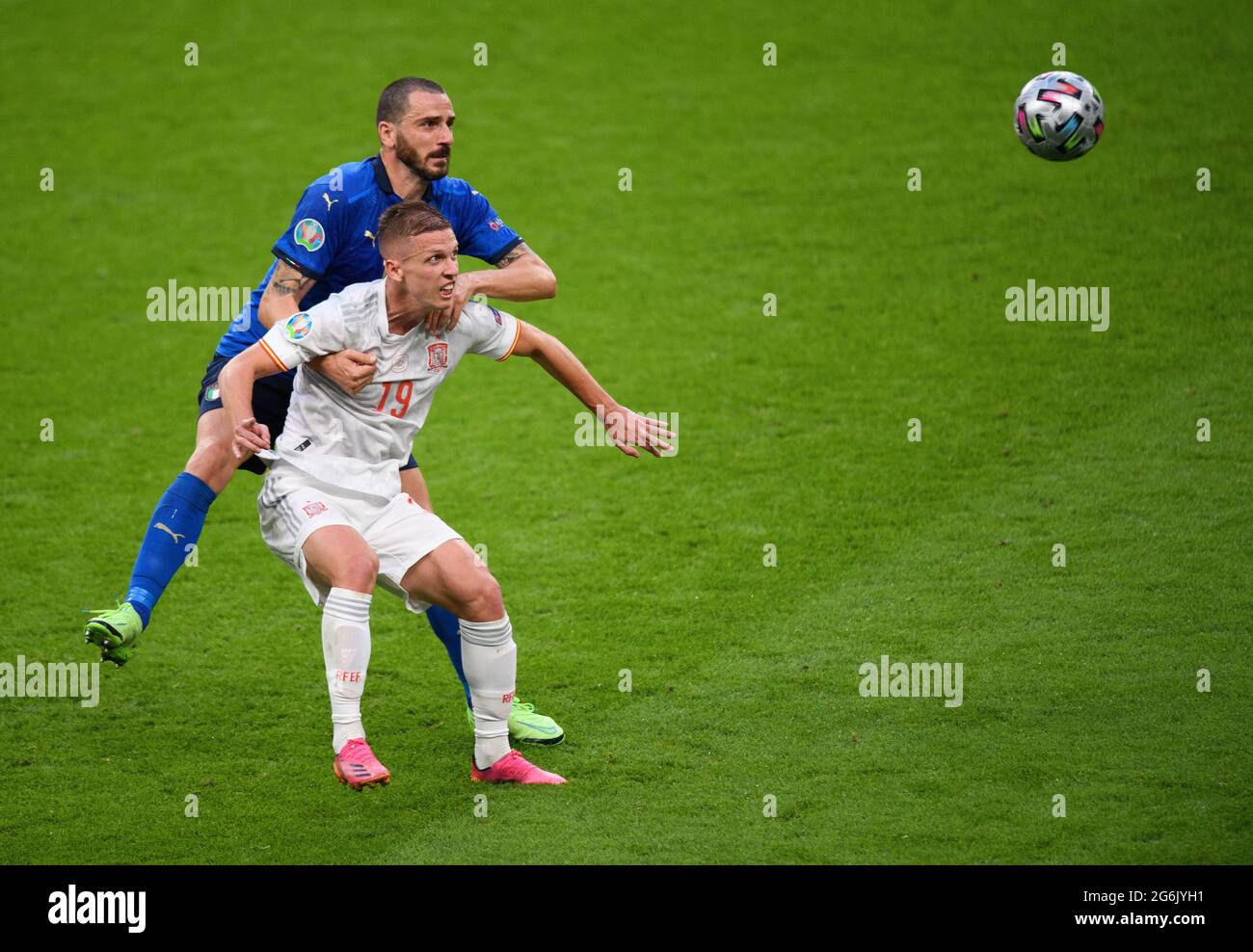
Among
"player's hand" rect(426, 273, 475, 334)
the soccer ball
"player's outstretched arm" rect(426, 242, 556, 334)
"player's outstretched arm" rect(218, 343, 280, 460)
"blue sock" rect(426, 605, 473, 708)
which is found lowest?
"blue sock" rect(426, 605, 473, 708)

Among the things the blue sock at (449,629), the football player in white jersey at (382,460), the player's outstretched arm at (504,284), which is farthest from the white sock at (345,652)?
the player's outstretched arm at (504,284)

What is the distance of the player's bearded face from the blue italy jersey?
0.13 m

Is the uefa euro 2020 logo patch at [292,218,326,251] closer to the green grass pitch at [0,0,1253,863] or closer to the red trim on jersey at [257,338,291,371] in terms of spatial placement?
the red trim on jersey at [257,338,291,371]

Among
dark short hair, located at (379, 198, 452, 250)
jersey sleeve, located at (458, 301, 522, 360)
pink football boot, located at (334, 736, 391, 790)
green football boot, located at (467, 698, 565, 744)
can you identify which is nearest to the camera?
pink football boot, located at (334, 736, 391, 790)

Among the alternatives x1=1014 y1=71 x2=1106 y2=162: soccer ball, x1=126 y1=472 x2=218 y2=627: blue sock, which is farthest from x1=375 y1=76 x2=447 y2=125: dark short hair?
x1=1014 y1=71 x2=1106 y2=162: soccer ball

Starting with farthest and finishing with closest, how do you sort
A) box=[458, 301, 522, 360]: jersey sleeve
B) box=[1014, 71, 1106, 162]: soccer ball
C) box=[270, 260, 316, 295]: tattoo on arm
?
box=[1014, 71, 1106, 162]: soccer ball
box=[270, 260, 316, 295]: tattoo on arm
box=[458, 301, 522, 360]: jersey sleeve

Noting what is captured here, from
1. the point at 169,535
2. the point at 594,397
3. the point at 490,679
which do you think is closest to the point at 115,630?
the point at 169,535

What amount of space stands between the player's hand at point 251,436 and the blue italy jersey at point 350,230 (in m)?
0.99

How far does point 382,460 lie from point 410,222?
97cm

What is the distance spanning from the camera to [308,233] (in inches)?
247

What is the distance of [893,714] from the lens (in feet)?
22.0

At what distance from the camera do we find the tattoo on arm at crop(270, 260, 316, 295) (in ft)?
20.8

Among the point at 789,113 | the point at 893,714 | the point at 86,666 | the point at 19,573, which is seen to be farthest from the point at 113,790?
the point at 789,113

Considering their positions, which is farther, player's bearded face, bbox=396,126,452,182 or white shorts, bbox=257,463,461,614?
player's bearded face, bbox=396,126,452,182
